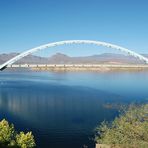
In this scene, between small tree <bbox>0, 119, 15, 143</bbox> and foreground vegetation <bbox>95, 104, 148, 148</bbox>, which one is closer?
foreground vegetation <bbox>95, 104, 148, 148</bbox>

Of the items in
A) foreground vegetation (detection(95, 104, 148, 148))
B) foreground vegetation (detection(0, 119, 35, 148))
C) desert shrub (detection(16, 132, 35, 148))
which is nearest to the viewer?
foreground vegetation (detection(95, 104, 148, 148))

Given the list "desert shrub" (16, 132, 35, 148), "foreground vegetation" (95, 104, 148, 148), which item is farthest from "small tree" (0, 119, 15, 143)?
"foreground vegetation" (95, 104, 148, 148)

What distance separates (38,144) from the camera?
1911 cm

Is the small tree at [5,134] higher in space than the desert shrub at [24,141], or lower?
higher

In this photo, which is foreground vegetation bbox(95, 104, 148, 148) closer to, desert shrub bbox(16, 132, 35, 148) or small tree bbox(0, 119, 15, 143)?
desert shrub bbox(16, 132, 35, 148)

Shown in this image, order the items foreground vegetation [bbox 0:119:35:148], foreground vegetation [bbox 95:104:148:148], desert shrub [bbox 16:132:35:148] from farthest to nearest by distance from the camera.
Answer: desert shrub [bbox 16:132:35:148], foreground vegetation [bbox 0:119:35:148], foreground vegetation [bbox 95:104:148:148]

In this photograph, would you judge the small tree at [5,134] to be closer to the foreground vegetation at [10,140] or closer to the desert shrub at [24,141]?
the foreground vegetation at [10,140]

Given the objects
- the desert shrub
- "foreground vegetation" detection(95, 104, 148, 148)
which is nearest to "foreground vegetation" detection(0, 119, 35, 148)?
the desert shrub

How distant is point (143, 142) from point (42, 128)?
38.9 feet

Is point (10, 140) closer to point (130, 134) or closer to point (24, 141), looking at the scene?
point (24, 141)

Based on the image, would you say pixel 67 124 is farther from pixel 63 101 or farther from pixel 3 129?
pixel 63 101

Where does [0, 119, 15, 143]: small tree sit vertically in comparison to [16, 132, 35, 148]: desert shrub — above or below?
above

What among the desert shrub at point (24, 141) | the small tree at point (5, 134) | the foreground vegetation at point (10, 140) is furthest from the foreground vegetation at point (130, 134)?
the small tree at point (5, 134)

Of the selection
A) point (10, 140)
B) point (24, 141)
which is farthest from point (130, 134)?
point (10, 140)
